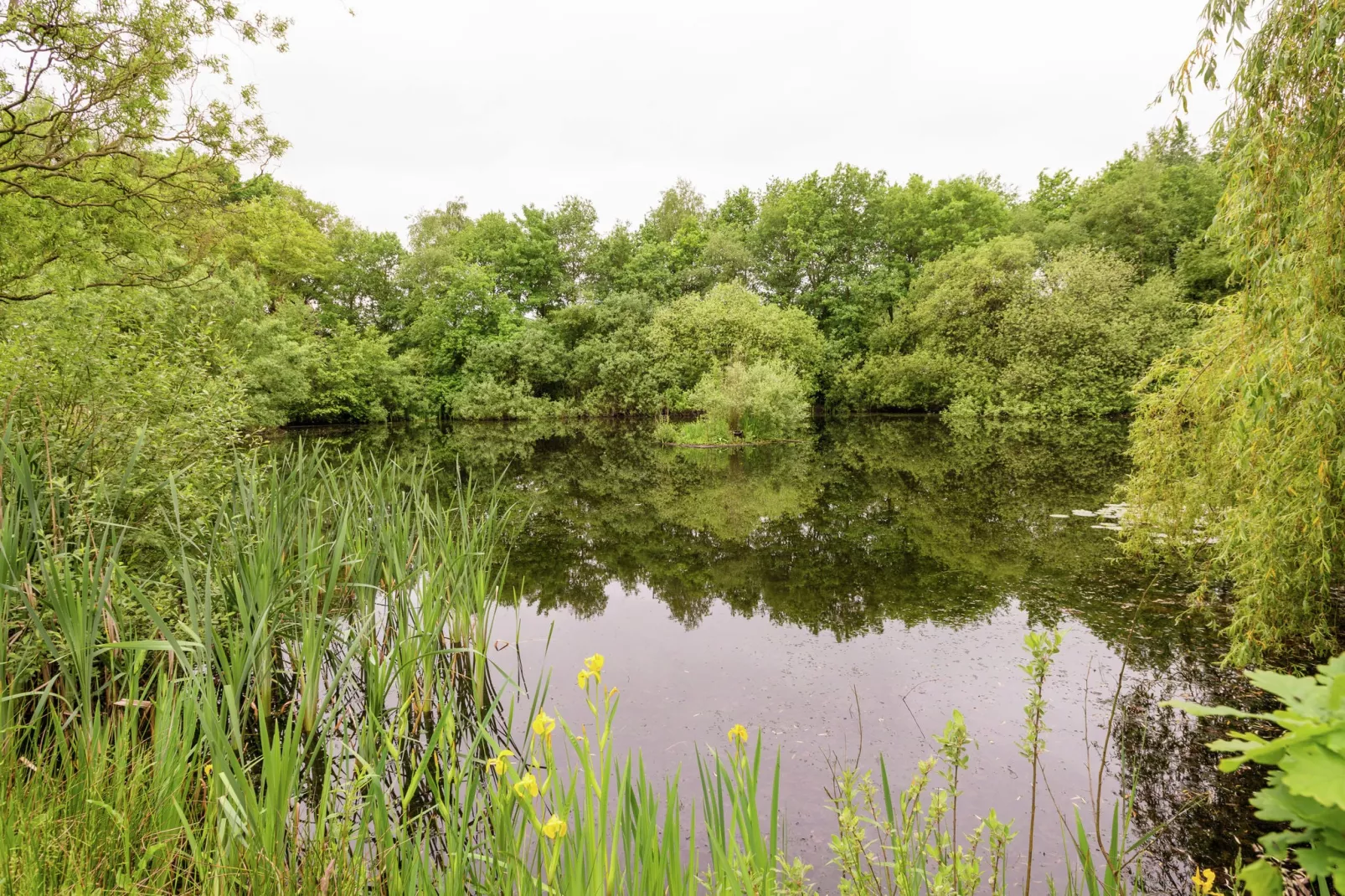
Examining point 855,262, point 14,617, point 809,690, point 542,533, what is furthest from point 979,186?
point 14,617

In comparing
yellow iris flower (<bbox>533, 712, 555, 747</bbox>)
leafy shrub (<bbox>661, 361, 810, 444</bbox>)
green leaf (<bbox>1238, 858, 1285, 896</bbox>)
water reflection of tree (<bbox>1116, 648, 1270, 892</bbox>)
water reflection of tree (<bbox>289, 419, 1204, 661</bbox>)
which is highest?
leafy shrub (<bbox>661, 361, 810, 444</bbox>)

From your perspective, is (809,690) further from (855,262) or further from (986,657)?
(855,262)

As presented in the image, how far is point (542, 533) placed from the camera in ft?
30.0

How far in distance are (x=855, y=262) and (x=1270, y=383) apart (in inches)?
1201

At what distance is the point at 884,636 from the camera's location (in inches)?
213

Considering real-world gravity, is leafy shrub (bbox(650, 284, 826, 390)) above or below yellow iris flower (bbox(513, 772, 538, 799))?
above

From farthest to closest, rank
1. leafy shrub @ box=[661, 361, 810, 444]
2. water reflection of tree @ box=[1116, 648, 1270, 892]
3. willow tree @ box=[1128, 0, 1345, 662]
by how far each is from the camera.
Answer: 1. leafy shrub @ box=[661, 361, 810, 444]
2. willow tree @ box=[1128, 0, 1345, 662]
3. water reflection of tree @ box=[1116, 648, 1270, 892]

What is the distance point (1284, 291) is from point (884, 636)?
3409 mm

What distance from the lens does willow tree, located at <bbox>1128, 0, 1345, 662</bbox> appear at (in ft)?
10.9

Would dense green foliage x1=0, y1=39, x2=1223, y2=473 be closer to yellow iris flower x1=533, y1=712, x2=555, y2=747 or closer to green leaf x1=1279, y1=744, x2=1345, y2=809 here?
yellow iris flower x1=533, y1=712, x2=555, y2=747

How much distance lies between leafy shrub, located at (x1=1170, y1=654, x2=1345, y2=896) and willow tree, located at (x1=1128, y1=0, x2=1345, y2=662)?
340 centimetres

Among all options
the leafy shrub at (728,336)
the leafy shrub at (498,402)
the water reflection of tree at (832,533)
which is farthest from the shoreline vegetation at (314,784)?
the leafy shrub at (498,402)

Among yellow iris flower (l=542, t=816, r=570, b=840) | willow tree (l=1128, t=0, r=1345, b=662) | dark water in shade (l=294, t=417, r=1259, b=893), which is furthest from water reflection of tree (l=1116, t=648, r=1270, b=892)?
yellow iris flower (l=542, t=816, r=570, b=840)

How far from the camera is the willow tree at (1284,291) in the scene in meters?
3.32
